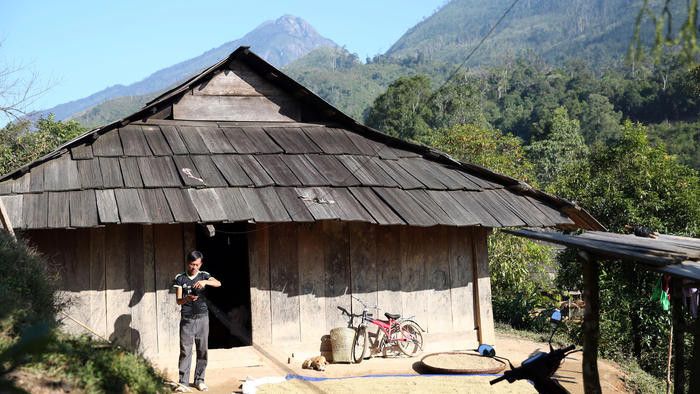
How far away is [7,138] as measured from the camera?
16.4 metres

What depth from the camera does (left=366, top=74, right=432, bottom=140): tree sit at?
174 feet

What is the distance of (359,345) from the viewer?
852 centimetres

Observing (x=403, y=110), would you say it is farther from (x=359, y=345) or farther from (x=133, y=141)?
(x=359, y=345)

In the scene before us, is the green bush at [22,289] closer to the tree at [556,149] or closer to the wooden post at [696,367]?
the wooden post at [696,367]

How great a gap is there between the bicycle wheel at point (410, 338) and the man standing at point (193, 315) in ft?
9.68

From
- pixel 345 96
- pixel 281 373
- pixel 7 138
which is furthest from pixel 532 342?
pixel 345 96

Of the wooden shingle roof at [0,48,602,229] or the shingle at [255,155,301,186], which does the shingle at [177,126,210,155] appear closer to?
the wooden shingle roof at [0,48,602,229]

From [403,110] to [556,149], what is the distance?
1552cm

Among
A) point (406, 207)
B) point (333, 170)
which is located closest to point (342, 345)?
point (406, 207)

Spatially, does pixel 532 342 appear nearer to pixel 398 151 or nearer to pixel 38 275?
pixel 398 151

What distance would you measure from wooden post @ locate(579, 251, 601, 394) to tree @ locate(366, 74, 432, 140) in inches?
1822

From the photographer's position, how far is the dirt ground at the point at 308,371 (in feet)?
23.8

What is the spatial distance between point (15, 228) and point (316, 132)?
4.78 metres

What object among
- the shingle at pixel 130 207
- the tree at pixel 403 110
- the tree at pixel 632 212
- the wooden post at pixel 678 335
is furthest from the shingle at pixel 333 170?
the tree at pixel 403 110
